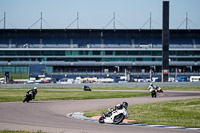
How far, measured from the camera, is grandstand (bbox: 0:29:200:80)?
122m

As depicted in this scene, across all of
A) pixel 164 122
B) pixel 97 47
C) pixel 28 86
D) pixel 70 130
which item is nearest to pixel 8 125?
pixel 70 130

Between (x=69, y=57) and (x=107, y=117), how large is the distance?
100254 millimetres

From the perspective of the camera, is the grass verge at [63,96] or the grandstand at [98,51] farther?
the grandstand at [98,51]

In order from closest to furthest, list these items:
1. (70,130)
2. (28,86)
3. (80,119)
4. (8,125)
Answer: (70,130), (8,125), (80,119), (28,86)

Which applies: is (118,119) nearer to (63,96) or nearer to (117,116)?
(117,116)

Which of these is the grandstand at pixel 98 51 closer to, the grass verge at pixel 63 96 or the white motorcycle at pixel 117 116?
the grass verge at pixel 63 96

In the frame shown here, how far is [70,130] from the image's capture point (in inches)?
795

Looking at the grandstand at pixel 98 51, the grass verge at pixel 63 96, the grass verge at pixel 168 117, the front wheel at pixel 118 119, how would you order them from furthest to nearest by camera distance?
the grandstand at pixel 98 51
the grass verge at pixel 63 96
the grass verge at pixel 168 117
the front wheel at pixel 118 119

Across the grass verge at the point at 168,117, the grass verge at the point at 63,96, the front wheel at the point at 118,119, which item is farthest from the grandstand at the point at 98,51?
the front wheel at the point at 118,119

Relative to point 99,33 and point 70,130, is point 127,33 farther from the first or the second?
point 70,130

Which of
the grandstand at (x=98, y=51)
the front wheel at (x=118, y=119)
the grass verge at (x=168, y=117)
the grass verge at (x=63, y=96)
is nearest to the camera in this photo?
the front wheel at (x=118, y=119)

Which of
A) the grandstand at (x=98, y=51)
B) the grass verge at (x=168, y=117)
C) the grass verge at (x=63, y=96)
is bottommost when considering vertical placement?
the grass verge at (x=168, y=117)

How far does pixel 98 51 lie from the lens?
12375cm

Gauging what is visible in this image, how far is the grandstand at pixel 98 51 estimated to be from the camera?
399ft
